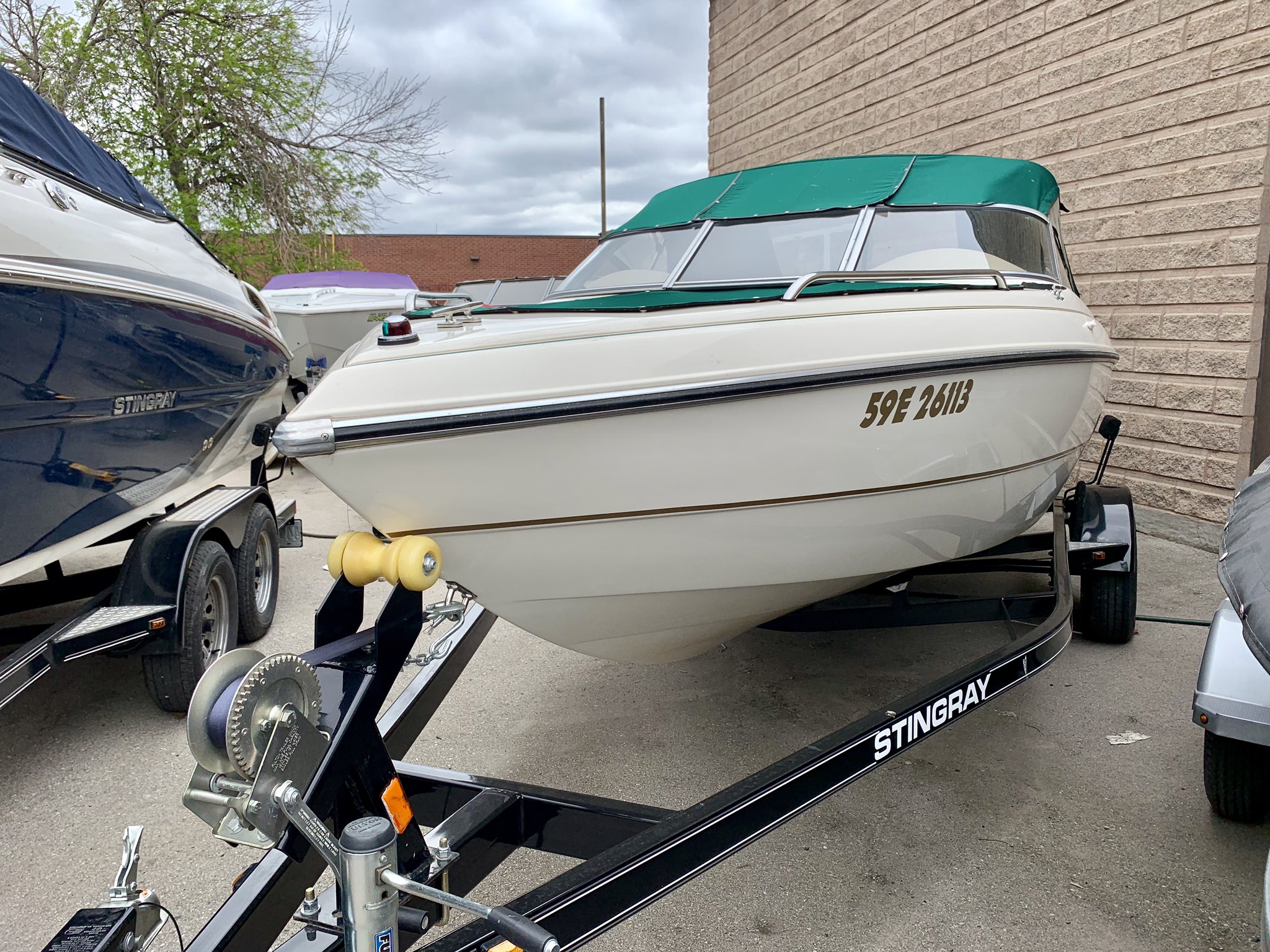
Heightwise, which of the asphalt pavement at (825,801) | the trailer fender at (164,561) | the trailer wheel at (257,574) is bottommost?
the asphalt pavement at (825,801)

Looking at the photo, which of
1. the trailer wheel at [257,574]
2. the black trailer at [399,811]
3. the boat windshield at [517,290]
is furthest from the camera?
the boat windshield at [517,290]

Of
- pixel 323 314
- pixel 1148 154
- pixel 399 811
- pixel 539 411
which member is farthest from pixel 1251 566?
pixel 323 314

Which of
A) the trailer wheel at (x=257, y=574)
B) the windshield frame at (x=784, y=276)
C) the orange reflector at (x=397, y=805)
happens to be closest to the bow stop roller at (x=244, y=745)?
the orange reflector at (x=397, y=805)

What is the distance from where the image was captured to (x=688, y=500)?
206cm

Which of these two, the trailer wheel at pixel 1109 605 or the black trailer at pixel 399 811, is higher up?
the black trailer at pixel 399 811

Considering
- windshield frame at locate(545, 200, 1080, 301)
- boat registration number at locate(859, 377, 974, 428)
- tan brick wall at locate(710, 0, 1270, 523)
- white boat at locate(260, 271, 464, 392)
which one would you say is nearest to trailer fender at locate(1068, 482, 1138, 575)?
windshield frame at locate(545, 200, 1080, 301)

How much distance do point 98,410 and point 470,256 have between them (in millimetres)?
24734

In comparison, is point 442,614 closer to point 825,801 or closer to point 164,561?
point 825,801

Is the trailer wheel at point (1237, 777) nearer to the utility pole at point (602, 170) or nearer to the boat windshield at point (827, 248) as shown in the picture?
the boat windshield at point (827, 248)

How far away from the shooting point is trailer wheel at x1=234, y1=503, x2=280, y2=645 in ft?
12.6

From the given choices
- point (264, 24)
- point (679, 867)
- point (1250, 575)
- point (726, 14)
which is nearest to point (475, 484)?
point (679, 867)

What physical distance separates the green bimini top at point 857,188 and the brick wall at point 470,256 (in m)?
22.1

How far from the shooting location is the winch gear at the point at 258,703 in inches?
57.6

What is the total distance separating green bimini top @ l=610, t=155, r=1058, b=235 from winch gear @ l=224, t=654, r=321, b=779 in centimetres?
247
